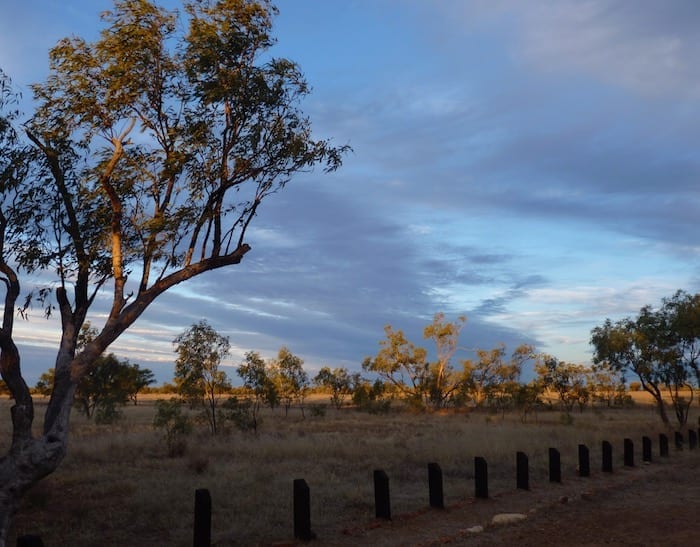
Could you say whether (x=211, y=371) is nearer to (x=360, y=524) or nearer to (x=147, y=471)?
(x=147, y=471)

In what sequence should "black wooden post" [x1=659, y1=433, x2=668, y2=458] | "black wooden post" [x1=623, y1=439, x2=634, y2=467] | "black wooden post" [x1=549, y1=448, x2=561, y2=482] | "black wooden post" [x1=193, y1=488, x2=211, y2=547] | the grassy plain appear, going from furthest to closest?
"black wooden post" [x1=659, y1=433, x2=668, y2=458] < "black wooden post" [x1=623, y1=439, x2=634, y2=467] < "black wooden post" [x1=549, y1=448, x2=561, y2=482] < the grassy plain < "black wooden post" [x1=193, y1=488, x2=211, y2=547]

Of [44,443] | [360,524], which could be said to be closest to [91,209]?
[44,443]

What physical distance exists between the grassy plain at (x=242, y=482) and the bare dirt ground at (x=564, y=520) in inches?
29.7

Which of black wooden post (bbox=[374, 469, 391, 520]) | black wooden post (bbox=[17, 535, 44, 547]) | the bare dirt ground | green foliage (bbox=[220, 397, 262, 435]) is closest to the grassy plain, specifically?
black wooden post (bbox=[374, 469, 391, 520])

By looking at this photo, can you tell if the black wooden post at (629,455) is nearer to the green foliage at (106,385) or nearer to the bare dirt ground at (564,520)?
the bare dirt ground at (564,520)

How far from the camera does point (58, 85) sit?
12156 mm

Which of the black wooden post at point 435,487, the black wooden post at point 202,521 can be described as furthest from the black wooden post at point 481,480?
the black wooden post at point 202,521

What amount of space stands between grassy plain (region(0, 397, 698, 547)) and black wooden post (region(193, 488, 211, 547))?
131 centimetres

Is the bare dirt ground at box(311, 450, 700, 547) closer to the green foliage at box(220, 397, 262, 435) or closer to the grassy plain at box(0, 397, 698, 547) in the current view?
the grassy plain at box(0, 397, 698, 547)

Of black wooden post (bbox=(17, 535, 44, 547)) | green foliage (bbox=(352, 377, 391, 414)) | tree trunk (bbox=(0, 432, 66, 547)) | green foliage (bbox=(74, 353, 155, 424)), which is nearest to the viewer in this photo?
black wooden post (bbox=(17, 535, 44, 547))

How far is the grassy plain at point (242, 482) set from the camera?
1122cm

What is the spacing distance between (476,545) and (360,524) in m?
2.29

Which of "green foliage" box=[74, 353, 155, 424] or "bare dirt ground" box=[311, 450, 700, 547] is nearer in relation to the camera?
"bare dirt ground" box=[311, 450, 700, 547]

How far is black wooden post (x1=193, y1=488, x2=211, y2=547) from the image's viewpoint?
8.78 meters
